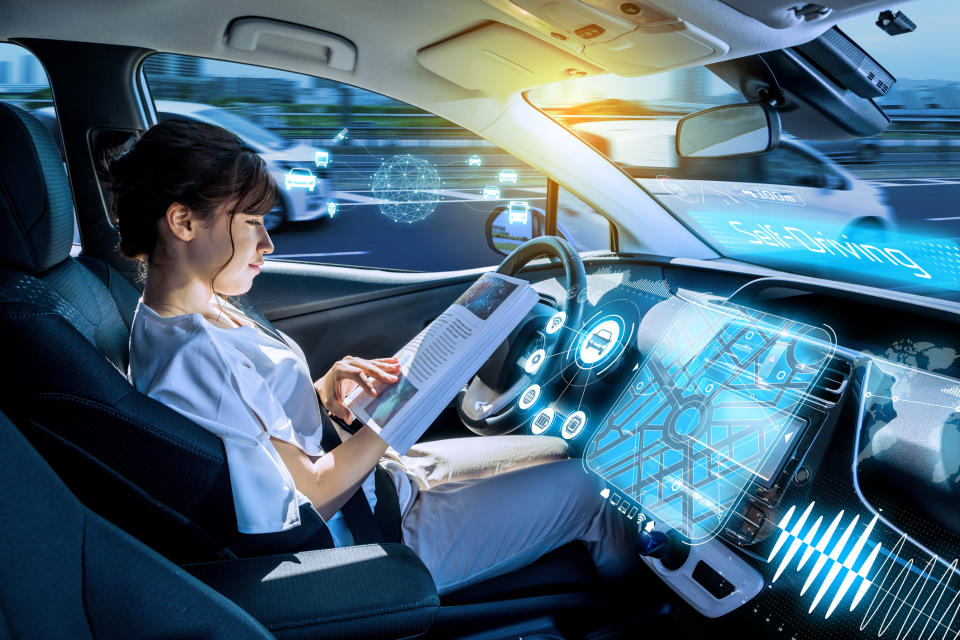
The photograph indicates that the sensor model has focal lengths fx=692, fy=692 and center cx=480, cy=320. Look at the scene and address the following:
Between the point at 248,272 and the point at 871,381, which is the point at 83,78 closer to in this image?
the point at 248,272

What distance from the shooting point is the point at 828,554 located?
51.5 inches

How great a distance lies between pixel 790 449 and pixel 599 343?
2.15 feet

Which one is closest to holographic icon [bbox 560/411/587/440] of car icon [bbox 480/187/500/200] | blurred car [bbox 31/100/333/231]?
blurred car [bbox 31/100/333/231]

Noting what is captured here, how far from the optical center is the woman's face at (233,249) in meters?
1.35

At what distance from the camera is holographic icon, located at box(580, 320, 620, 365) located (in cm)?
191

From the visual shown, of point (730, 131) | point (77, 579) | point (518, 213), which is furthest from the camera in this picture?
point (518, 213)

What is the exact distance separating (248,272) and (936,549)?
53.9 inches

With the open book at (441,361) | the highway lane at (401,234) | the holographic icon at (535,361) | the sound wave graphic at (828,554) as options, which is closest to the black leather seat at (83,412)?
the open book at (441,361)

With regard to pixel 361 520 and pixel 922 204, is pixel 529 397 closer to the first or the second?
pixel 361 520

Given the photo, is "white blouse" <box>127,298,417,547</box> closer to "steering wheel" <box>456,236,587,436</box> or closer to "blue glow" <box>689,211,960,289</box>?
"steering wheel" <box>456,236,587,436</box>

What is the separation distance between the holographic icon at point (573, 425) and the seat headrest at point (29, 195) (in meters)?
1.28

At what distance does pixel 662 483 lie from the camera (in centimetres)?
157

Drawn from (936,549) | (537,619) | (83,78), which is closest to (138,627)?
(537,619)

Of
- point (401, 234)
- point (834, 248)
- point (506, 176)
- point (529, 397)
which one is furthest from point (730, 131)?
point (401, 234)
